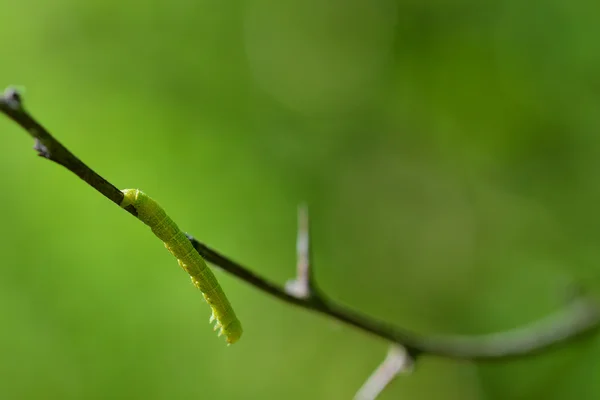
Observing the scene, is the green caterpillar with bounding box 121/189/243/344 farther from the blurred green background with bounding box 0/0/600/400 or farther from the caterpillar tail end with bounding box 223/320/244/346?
the blurred green background with bounding box 0/0/600/400

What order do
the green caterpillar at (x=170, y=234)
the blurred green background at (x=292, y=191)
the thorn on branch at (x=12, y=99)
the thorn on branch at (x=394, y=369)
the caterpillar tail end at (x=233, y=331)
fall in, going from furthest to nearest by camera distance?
the blurred green background at (x=292, y=191)
the thorn on branch at (x=394, y=369)
the caterpillar tail end at (x=233, y=331)
the green caterpillar at (x=170, y=234)
the thorn on branch at (x=12, y=99)

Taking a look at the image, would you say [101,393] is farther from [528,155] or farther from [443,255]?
[528,155]

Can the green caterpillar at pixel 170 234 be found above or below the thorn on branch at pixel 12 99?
below

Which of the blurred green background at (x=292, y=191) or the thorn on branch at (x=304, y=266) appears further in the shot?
the blurred green background at (x=292, y=191)

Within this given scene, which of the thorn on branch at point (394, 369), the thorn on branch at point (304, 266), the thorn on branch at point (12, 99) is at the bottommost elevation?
the thorn on branch at point (394, 369)

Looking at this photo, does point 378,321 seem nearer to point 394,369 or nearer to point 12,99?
point 394,369

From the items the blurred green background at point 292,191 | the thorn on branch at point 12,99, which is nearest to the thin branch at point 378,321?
the thorn on branch at point 12,99

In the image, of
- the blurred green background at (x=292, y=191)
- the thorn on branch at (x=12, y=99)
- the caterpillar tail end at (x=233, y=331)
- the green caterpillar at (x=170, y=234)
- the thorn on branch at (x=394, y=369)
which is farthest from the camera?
the blurred green background at (x=292, y=191)

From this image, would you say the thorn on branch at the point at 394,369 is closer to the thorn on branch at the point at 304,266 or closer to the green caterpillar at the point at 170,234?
the thorn on branch at the point at 304,266
